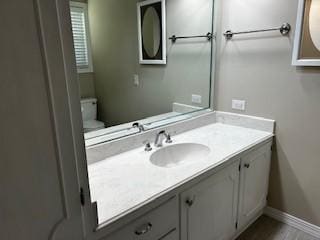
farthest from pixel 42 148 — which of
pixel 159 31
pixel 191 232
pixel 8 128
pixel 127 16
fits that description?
pixel 159 31

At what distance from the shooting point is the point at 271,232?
210 cm

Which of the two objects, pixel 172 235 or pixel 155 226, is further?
pixel 172 235

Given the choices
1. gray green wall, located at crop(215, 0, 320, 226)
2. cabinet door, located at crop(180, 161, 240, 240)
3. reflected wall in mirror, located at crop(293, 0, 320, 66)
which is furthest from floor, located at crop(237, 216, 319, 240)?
reflected wall in mirror, located at crop(293, 0, 320, 66)

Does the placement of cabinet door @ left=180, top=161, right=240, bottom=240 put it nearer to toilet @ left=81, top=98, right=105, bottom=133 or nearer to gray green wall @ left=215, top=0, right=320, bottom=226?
gray green wall @ left=215, top=0, right=320, bottom=226

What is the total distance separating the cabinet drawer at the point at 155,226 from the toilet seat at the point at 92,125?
74 cm

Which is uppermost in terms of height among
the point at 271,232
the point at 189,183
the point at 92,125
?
the point at 92,125

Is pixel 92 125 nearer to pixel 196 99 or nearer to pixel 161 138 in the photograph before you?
pixel 161 138

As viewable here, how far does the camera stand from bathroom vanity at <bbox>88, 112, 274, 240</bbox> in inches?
Answer: 45.3

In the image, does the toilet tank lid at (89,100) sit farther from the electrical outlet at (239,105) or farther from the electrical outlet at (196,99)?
the electrical outlet at (239,105)

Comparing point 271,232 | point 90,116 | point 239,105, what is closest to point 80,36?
point 90,116

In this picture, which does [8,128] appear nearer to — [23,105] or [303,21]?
[23,105]

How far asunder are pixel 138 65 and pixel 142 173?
3.00 feet

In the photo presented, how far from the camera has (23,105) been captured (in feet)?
2.05

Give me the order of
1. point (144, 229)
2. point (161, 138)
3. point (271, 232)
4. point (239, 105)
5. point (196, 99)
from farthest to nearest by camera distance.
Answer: point (196, 99) < point (239, 105) < point (271, 232) < point (161, 138) < point (144, 229)
